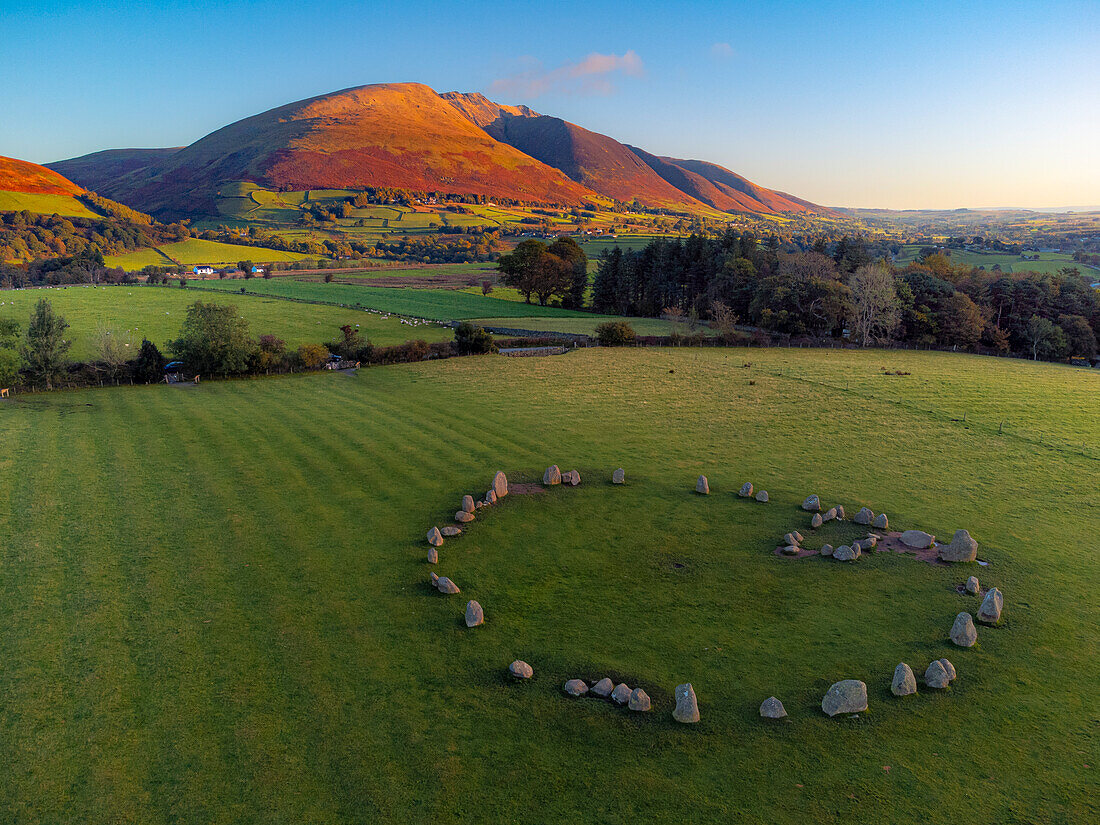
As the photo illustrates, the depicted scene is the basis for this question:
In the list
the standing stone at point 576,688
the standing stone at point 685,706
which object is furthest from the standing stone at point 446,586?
the standing stone at point 685,706

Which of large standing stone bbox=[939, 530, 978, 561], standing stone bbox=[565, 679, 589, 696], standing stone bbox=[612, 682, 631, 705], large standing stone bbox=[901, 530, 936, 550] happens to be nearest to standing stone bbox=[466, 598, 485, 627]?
standing stone bbox=[565, 679, 589, 696]

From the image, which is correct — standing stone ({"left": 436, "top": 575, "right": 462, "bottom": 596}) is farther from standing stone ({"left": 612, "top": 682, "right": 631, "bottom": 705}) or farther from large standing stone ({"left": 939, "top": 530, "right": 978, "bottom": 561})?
large standing stone ({"left": 939, "top": 530, "right": 978, "bottom": 561})

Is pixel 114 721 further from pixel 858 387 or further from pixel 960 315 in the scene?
pixel 960 315

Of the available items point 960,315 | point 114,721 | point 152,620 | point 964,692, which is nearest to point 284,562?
point 152,620

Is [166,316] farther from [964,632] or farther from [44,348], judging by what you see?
[964,632]

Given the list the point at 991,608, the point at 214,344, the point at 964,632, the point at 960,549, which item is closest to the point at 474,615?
the point at 964,632
